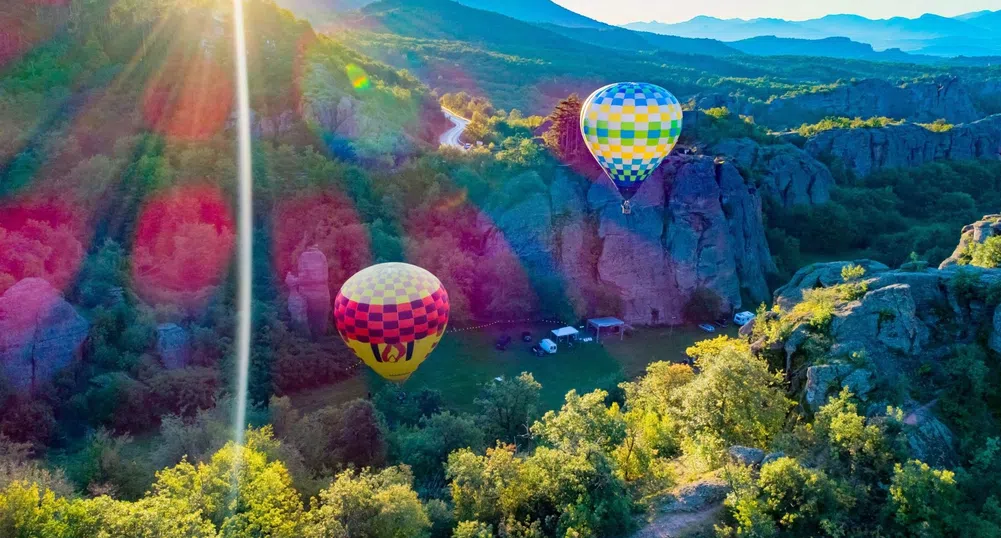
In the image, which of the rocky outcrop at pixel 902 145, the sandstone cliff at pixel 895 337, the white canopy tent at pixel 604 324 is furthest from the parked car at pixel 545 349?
the rocky outcrop at pixel 902 145

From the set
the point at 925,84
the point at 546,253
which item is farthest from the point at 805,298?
the point at 925,84

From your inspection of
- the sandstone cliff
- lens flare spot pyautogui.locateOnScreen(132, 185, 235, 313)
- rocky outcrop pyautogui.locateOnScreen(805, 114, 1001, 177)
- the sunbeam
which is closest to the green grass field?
the sunbeam

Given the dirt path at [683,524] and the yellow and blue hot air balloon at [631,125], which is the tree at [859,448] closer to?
the dirt path at [683,524]

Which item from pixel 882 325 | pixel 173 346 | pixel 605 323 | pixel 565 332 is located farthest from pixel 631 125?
pixel 173 346

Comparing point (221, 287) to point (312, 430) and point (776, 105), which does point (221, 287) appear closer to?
point (312, 430)

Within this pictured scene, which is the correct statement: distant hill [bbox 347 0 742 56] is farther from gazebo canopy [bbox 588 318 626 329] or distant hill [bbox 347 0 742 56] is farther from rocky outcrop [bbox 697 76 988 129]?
gazebo canopy [bbox 588 318 626 329]
